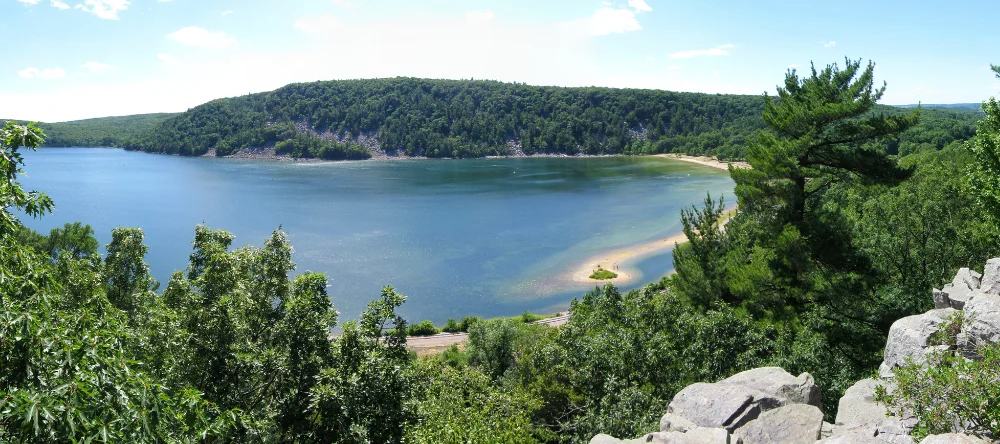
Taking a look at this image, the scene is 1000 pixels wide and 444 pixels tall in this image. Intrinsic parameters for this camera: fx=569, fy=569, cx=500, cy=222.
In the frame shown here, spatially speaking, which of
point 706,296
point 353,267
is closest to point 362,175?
point 353,267

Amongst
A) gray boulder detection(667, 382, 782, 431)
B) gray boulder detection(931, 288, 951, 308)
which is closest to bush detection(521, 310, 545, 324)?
gray boulder detection(931, 288, 951, 308)

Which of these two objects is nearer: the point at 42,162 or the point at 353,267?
the point at 353,267

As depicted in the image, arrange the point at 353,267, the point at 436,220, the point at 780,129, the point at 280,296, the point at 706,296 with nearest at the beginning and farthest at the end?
the point at 280,296, the point at 780,129, the point at 706,296, the point at 353,267, the point at 436,220

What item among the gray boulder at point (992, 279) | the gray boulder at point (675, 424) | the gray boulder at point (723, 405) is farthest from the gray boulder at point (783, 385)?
the gray boulder at point (992, 279)

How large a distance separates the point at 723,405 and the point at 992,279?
634 cm

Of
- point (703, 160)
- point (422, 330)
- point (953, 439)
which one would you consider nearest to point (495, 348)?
point (422, 330)

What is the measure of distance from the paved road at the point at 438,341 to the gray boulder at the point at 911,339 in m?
26.4

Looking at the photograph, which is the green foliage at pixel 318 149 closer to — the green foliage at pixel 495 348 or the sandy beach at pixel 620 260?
the sandy beach at pixel 620 260

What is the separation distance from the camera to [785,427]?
979 centimetres

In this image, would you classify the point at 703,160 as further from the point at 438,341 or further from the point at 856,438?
the point at 856,438

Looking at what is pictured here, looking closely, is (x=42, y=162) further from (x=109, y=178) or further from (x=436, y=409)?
(x=436, y=409)

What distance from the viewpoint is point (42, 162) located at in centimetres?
15850

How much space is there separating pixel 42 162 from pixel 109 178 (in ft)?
187

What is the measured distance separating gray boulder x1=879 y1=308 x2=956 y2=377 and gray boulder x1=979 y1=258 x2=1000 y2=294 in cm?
89
